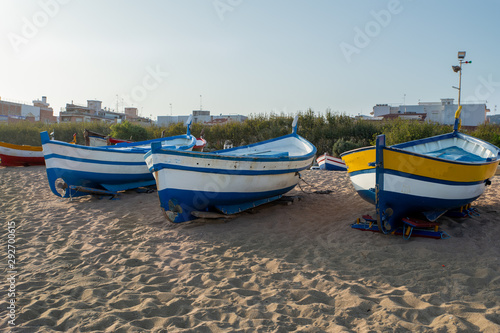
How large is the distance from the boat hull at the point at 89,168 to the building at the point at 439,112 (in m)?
34.5

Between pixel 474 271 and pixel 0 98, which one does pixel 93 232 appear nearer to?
pixel 474 271

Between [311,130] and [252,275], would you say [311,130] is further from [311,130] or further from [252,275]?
[252,275]

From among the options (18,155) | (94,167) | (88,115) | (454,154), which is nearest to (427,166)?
(454,154)

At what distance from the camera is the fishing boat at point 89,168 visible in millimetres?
8116

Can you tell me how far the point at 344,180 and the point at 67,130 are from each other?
28317 mm

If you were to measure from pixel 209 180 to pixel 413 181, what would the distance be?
3119 mm

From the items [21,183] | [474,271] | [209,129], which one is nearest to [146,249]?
[474,271]

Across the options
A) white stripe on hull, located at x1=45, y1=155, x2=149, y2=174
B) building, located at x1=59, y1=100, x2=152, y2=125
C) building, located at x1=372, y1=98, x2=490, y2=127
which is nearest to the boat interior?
white stripe on hull, located at x1=45, y1=155, x2=149, y2=174

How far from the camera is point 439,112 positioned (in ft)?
147

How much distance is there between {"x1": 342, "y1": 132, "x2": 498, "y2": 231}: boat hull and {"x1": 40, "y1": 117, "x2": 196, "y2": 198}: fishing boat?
5683 mm

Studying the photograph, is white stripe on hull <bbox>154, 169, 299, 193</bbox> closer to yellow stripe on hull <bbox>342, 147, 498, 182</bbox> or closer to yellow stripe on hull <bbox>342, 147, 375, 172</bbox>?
yellow stripe on hull <bbox>342, 147, 375, 172</bbox>

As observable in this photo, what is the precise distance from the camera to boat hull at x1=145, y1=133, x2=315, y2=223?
573 cm

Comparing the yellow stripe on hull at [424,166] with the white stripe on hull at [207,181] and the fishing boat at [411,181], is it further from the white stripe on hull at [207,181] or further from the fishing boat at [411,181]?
the white stripe on hull at [207,181]

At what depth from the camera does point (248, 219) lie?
634cm
